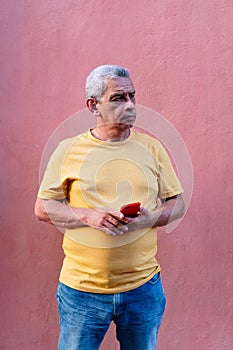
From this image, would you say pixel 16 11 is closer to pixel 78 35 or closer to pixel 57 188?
→ pixel 78 35

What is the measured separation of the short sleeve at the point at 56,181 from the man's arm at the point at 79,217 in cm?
2

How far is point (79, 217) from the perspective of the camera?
4.98ft

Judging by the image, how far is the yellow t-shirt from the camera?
4.99ft

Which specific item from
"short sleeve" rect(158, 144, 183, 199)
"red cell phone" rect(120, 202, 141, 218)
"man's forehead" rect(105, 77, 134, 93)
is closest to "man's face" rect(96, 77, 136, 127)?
"man's forehead" rect(105, 77, 134, 93)

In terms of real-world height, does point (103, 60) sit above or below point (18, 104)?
above

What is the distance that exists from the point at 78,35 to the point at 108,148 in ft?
2.13

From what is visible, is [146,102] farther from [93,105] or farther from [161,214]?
[161,214]

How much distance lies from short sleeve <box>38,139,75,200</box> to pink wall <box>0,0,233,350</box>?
0.47 metres

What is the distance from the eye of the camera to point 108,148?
1568 millimetres

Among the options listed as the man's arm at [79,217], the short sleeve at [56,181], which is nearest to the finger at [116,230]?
the man's arm at [79,217]

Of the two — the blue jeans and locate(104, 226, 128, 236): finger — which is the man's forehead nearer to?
locate(104, 226, 128, 236): finger

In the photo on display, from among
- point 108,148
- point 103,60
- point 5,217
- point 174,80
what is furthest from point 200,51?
point 5,217

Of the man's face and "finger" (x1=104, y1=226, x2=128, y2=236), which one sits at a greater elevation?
the man's face

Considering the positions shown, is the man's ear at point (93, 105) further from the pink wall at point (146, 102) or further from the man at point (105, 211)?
the pink wall at point (146, 102)
